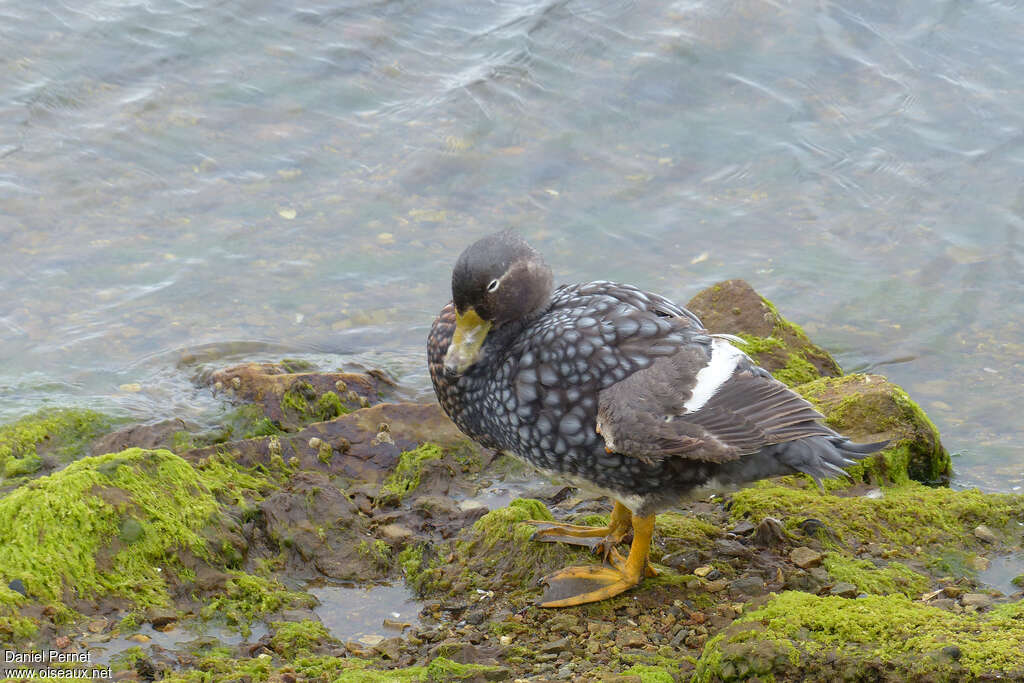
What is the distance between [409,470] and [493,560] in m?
1.03

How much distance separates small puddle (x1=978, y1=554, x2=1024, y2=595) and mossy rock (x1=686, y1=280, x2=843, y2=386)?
1928 millimetres

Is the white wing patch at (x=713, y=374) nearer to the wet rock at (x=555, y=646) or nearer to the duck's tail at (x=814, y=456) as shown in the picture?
the duck's tail at (x=814, y=456)

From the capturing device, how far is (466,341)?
4805mm

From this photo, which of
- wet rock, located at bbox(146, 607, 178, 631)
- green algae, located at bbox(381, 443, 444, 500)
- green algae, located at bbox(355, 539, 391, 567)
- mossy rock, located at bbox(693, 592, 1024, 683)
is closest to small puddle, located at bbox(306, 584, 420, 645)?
green algae, located at bbox(355, 539, 391, 567)

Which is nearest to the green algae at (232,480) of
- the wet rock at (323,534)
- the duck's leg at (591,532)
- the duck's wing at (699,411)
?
the wet rock at (323,534)

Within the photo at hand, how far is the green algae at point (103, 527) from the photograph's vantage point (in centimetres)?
429

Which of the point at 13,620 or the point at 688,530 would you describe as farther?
the point at 688,530

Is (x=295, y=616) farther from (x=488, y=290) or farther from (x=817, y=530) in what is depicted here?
(x=817, y=530)

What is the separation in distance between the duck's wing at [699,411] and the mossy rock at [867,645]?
0.70 meters

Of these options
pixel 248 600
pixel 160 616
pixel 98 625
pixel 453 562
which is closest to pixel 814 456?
pixel 453 562

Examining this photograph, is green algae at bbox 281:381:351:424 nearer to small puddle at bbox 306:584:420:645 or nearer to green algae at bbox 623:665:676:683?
small puddle at bbox 306:584:420:645

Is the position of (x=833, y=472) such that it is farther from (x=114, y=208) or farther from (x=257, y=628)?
(x=114, y=208)

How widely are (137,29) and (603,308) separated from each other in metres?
9.24

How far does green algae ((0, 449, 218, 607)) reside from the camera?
14.1 ft
